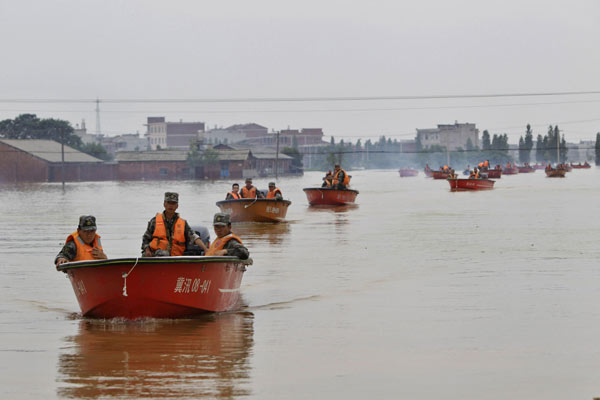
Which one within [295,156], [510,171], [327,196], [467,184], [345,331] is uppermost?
[295,156]

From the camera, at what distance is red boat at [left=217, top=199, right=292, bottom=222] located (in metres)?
34.0

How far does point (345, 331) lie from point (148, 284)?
2.66m

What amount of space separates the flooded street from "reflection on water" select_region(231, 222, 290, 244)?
8.92 feet

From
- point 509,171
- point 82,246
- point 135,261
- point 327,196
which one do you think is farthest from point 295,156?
point 135,261

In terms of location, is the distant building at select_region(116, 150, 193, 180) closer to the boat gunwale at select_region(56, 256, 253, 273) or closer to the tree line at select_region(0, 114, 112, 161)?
the tree line at select_region(0, 114, 112, 161)

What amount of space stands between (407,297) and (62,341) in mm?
6238

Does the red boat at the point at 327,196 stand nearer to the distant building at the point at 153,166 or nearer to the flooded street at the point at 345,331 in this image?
the flooded street at the point at 345,331

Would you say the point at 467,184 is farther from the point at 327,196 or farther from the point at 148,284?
the point at 148,284

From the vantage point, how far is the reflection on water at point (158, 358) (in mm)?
9742

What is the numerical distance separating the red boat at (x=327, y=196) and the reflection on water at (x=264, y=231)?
893cm

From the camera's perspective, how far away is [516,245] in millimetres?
26281

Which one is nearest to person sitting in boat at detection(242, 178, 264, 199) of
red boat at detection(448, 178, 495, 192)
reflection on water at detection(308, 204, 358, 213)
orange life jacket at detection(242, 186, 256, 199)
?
orange life jacket at detection(242, 186, 256, 199)

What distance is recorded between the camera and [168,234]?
555 inches

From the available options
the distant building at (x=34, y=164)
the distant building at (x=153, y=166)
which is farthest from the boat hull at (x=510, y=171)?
the distant building at (x=34, y=164)
